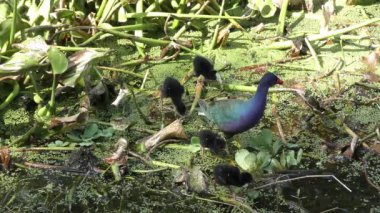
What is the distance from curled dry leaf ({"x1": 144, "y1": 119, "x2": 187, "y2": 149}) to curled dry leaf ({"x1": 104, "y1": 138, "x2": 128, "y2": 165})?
8 centimetres

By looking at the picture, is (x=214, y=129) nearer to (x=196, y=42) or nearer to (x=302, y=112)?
(x=302, y=112)

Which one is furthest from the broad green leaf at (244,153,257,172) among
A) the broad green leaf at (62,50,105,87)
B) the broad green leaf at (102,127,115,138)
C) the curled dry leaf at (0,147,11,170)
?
the curled dry leaf at (0,147,11,170)

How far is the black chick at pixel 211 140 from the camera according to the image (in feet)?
7.52

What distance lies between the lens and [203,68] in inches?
100

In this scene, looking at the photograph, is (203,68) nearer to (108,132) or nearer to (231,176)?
(108,132)

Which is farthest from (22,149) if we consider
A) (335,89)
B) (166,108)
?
(335,89)

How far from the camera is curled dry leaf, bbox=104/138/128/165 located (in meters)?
2.29

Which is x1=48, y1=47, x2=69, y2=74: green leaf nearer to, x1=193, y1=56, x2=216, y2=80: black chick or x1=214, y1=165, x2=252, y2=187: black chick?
x1=193, y1=56, x2=216, y2=80: black chick

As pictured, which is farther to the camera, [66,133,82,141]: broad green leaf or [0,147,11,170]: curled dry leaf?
[66,133,82,141]: broad green leaf

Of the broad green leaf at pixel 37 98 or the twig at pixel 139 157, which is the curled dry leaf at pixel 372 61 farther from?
the broad green leaf at pixel 37 98

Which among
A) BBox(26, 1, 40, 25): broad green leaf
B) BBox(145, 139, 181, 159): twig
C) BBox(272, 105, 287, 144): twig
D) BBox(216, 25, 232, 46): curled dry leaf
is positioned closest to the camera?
BBox(145, 139, 181, 159): twig

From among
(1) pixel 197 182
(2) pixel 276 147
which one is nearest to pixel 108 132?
(1) pixel 197 182

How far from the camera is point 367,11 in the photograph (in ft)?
10.8

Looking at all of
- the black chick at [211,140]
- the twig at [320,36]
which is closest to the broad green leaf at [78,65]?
the black chick at [211,140]
